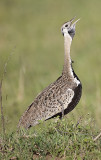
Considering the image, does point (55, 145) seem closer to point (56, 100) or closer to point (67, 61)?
point (56, 100)

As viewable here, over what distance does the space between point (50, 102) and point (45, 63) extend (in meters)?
8.24

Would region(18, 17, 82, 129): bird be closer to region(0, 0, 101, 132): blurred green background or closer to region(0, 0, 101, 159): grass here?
region(0, 0, 101, 159): grass

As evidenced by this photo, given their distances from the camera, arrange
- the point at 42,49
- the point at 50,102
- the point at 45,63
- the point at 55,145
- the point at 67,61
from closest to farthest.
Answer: the point at 55,145 < the point at 50,102 < the point at 67,61 < the point at 45,63 < the point at 42,49

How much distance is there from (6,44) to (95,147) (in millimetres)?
11643

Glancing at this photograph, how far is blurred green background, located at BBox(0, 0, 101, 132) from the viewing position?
11.2 m

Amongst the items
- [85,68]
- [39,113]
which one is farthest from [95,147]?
[85,68]

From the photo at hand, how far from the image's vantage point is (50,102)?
261 inches

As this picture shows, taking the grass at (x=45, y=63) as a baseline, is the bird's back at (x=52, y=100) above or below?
below

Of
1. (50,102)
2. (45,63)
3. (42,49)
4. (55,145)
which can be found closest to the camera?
(55,145)

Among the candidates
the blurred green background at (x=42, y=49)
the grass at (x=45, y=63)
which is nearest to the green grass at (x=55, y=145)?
the grass at (x=45, y=63)

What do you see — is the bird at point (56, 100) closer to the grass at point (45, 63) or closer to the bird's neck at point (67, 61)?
the bird's neck at point (67, 61)

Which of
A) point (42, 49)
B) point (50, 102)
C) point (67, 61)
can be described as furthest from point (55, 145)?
point (42, 49)

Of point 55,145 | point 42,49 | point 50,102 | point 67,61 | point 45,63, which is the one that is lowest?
point 55,145

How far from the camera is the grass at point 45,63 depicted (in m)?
5.45
